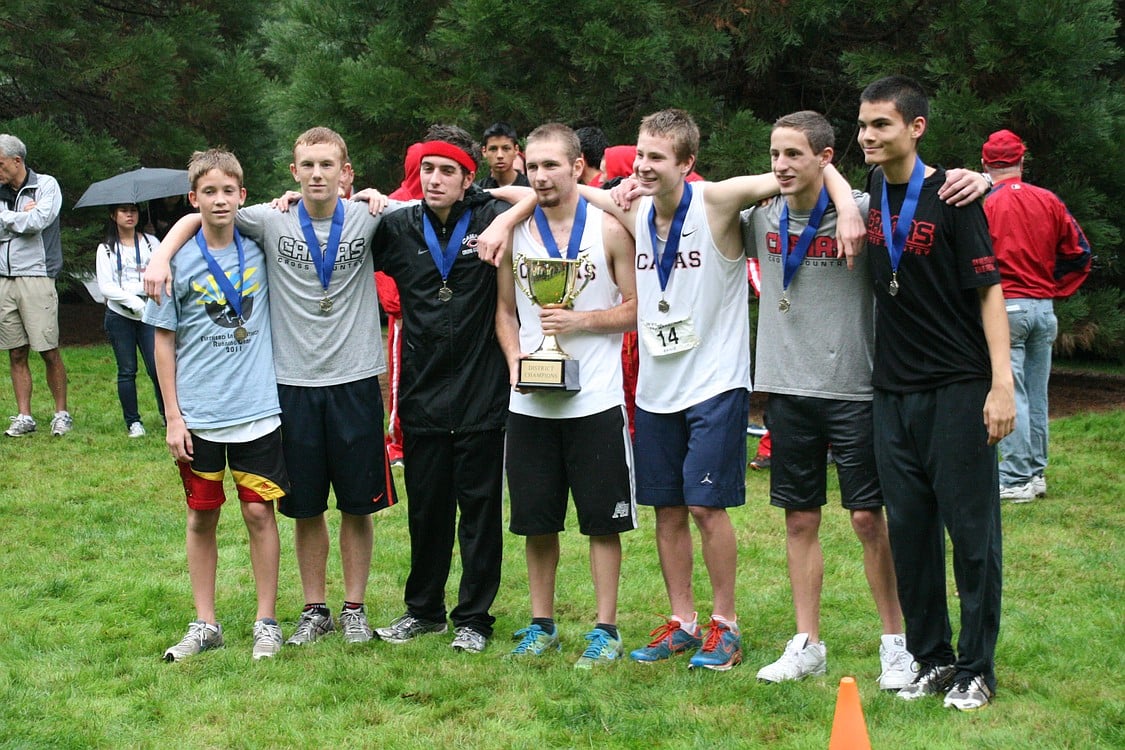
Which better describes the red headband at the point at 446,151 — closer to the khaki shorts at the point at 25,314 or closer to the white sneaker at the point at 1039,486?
the white sneaker at the point at 1039,486

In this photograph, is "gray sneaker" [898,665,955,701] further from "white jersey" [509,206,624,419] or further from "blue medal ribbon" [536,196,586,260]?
"blue medal ribbon" [536,196,586,260]

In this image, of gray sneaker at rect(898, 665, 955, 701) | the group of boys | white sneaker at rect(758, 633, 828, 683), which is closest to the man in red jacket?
the group of boys

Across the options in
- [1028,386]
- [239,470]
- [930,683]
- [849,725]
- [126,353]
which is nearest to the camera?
[849,725]

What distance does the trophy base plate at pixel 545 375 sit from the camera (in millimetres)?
4883

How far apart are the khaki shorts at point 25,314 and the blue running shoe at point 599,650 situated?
6.57m

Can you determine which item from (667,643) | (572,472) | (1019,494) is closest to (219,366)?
(572,472)

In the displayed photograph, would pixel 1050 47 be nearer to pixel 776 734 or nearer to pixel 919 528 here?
pixel 919 528

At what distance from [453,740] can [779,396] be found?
177 centimetres

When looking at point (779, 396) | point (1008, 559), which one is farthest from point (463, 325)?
point (1008, 559)

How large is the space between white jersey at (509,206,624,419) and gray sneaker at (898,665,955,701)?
1574 mm

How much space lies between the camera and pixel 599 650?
5.07 metres

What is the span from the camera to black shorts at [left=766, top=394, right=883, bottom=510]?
465 cm

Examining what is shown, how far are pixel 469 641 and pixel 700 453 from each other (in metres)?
1.34

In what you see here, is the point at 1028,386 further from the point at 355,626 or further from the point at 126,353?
the point at 126,353
